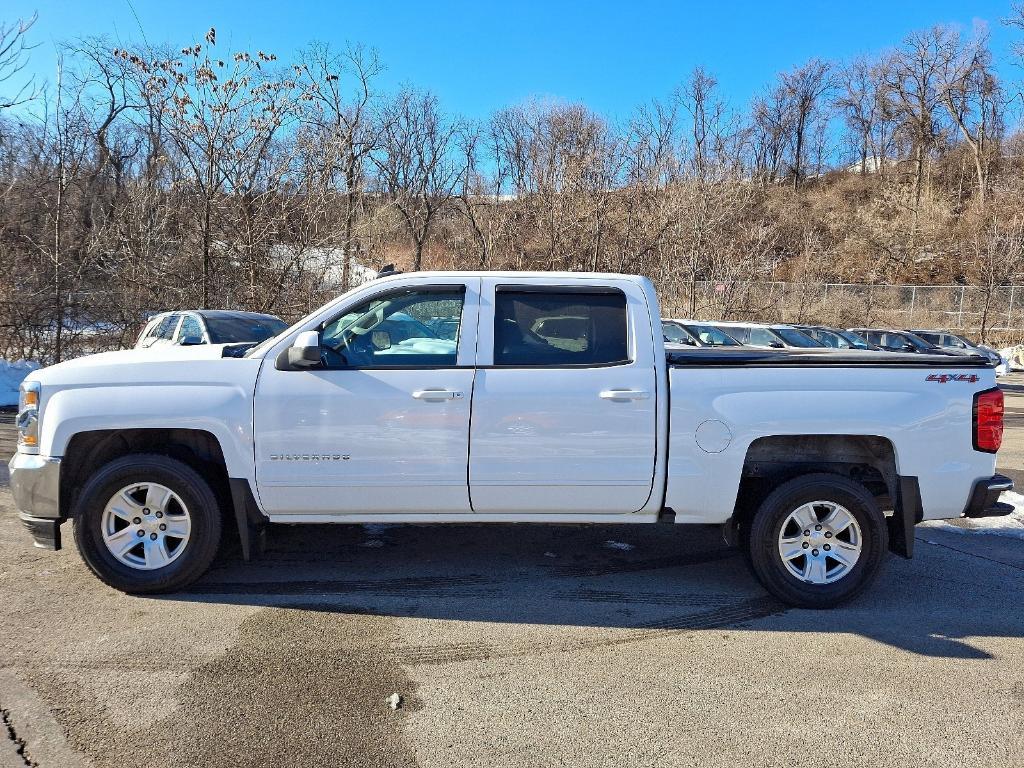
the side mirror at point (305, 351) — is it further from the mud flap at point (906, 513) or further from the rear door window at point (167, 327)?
the rear door window at point (167, 327)

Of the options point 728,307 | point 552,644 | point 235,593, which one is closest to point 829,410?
point 552,644

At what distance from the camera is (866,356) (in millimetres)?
4402

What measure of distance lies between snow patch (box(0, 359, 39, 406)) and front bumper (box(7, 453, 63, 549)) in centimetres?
936

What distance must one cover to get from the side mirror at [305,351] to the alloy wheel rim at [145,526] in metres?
1.12

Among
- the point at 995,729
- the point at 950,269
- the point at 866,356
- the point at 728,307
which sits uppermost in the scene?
the point at 950,269

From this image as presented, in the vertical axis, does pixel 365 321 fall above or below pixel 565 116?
below

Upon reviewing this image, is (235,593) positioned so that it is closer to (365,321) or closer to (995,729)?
(365,321)

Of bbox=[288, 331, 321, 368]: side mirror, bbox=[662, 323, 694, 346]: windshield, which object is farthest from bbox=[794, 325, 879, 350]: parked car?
bbox=[288, 331, 321, 368]: side mirror

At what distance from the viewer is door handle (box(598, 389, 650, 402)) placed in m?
4.11

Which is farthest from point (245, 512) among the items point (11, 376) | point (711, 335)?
point (711, 335)

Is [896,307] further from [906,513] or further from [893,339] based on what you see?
[906,513]

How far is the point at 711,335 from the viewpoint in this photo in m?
18.1

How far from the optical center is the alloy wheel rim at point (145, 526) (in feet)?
13.8

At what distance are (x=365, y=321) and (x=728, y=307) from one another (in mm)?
27979
